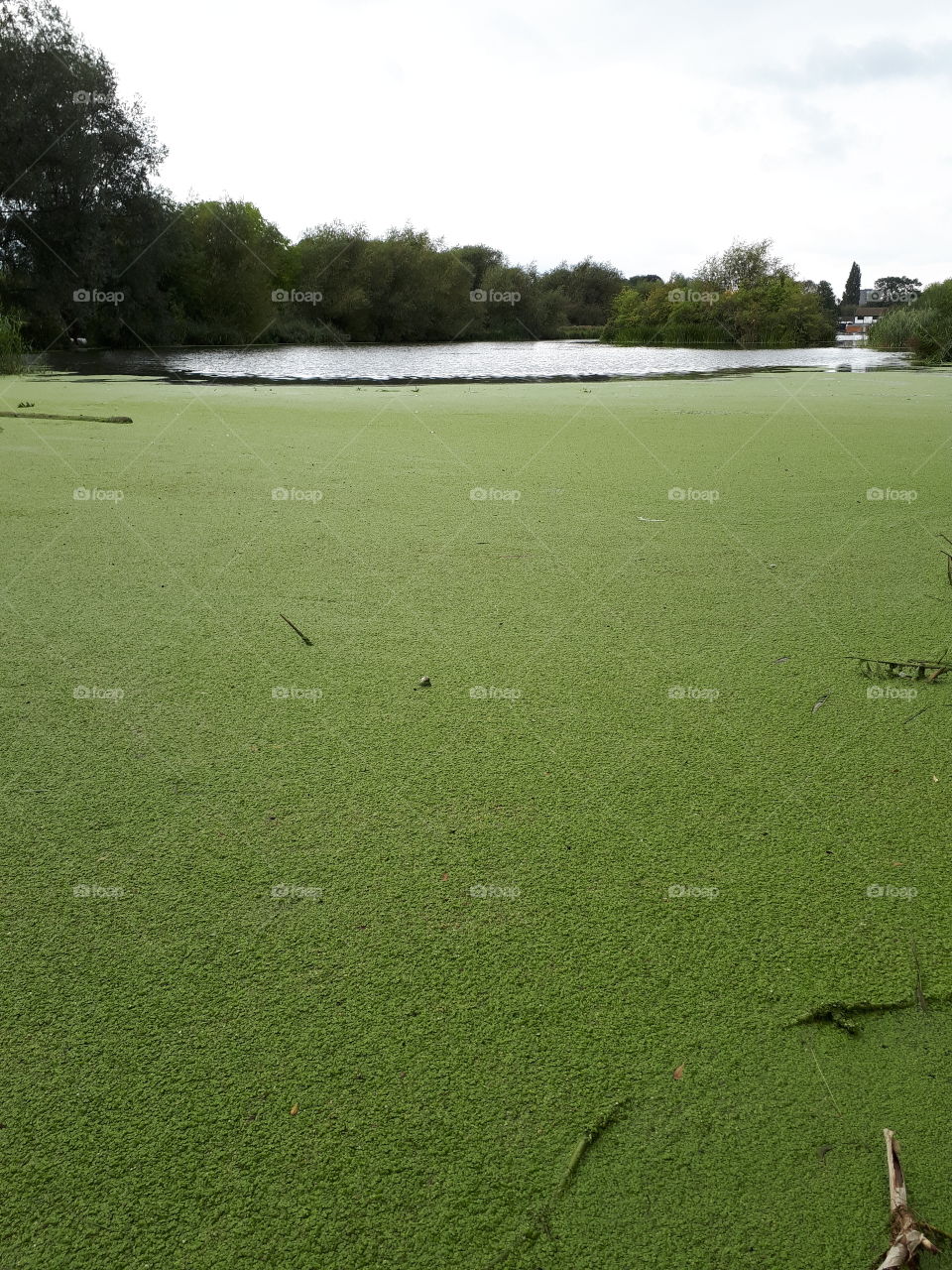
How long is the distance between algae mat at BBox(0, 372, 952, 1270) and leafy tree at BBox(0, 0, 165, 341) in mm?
16346

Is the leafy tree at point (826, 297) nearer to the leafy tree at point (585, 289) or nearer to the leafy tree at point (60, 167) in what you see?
the leafy tree at point (585, 289)

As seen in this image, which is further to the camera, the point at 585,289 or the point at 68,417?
the point at 585,289

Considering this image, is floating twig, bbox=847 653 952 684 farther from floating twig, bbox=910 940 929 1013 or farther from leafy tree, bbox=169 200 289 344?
leafy tree, bbox=169 200 289 344

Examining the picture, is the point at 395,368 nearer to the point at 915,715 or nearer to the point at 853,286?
the point at 915,715

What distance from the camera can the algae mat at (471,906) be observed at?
726mm

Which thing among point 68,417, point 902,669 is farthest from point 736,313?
point 902,669

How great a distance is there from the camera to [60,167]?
1540 cm

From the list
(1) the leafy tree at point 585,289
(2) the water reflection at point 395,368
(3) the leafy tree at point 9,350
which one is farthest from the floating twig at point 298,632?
(1) the leafy tree at point 585,289

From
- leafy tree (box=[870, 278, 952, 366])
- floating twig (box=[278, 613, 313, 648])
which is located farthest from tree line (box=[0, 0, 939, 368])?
floating twig (box=[278, 613, 313, 648])

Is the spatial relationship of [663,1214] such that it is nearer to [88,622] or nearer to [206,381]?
[88,622]

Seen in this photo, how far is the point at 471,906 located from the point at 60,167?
18.2m

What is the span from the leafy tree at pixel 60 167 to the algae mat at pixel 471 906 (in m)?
16.3

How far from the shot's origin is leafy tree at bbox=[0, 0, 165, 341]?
14945 millimetres

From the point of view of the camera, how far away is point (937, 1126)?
2.55 ft
